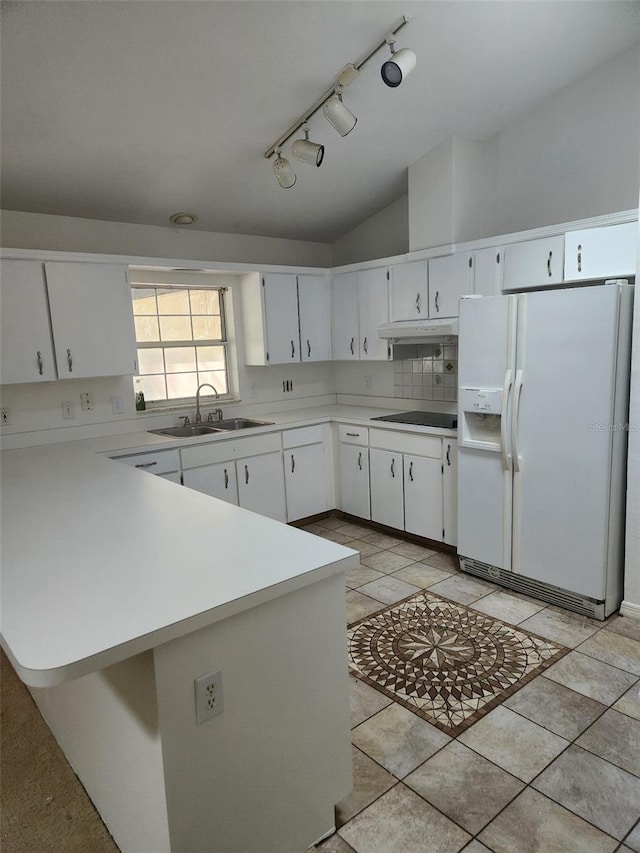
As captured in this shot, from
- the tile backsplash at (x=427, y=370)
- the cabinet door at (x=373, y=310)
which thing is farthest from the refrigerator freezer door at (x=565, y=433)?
the cabinet door at (x=373, y=310)

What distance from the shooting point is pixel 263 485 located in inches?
163

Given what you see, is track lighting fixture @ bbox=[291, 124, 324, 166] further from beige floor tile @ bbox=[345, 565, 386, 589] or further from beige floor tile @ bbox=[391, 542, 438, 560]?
beige floor tile @ bbox=[391, 542, 438, 560]

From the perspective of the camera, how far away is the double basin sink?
4.01m

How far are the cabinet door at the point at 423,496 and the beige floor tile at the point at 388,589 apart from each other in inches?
21.2

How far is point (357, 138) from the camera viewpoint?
3449 millimetres

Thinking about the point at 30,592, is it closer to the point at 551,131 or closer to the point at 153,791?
the point at 153,791

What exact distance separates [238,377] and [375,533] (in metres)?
1.69

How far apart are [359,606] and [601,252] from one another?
2.34 meters

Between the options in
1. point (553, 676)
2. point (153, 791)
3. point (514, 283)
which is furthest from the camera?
point (514, 283)

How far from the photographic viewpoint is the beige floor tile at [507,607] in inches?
118

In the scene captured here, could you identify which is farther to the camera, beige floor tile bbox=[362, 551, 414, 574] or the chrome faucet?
the chrome faucet

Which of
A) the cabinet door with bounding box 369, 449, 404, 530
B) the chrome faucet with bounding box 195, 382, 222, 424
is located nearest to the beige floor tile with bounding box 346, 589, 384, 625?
the cabinet door with bounding box 369, 449, 404, 530

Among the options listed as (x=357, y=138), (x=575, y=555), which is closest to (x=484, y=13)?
(x=357, y=138)

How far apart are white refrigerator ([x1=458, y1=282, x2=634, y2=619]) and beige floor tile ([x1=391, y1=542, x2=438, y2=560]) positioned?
1.87ft
